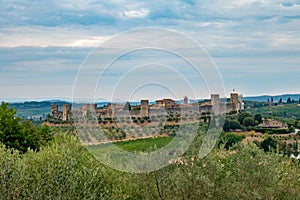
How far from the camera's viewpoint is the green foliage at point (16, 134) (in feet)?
111

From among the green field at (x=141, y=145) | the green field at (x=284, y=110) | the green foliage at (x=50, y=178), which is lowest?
the green foliage at (x=50, y=178)

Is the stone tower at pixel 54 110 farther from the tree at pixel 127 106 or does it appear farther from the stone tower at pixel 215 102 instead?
the tree at pixel 127 106

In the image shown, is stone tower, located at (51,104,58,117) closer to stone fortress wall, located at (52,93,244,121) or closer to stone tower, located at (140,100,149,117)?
stone fortress wall, located at (52,93,244,121)

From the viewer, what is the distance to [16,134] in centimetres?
3519

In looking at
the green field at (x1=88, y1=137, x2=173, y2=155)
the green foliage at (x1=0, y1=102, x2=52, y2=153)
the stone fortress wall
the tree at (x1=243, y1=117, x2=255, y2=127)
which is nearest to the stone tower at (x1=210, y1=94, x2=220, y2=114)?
the stone fortress wall

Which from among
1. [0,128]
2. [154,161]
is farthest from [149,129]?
[0,128]

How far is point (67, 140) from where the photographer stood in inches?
916

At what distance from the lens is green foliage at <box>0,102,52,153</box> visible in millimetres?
33969

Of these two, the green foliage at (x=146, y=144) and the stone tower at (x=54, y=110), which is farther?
the stone tower at (x=54, y=110)

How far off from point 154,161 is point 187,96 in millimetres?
2916

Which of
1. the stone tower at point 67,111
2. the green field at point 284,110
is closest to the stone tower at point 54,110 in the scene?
the stone tower at point 67,111

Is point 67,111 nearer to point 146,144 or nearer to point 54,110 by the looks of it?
point 146,144

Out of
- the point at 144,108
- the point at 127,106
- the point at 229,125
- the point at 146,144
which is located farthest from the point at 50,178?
the point at 229,125

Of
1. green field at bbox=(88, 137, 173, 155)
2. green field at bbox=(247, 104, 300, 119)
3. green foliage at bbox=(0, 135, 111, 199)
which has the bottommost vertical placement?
green foliage at bbox=(0, 135, 111, 199)
